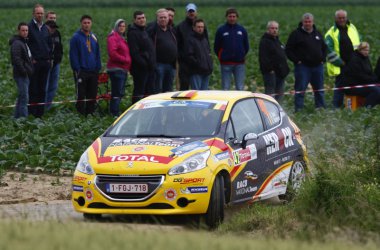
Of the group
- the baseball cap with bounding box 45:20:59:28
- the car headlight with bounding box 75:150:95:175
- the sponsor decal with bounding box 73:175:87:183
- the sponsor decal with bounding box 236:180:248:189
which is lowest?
the sponsor decal with bounding box 236:180:248:189

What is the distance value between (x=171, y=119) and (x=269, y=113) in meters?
1.73

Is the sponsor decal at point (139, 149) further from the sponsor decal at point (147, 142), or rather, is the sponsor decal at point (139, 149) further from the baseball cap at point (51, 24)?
the baseball cap at point (51, 24)

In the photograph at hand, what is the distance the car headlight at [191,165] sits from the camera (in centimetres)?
1324

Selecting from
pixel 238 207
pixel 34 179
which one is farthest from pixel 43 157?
pixel 238 207

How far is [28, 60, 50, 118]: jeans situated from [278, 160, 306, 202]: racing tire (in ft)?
26.7

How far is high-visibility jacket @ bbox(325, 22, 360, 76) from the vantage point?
25641mm

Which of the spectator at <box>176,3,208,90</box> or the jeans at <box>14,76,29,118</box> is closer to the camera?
the jeans at <box>14,76,29,118</box>

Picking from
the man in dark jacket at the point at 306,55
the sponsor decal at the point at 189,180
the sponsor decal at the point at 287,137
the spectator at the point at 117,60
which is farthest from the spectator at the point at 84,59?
the sponsor decal at the point at 189,180

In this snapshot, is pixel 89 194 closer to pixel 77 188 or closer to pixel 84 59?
pixel 77 188

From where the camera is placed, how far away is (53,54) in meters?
23.5

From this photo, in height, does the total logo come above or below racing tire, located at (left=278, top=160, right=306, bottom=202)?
above

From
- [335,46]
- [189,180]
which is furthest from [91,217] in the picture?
[335,46]

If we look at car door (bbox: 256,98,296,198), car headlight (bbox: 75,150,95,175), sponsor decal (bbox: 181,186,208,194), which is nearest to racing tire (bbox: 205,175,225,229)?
sponsor decal (bbox: 181,186,208,194)

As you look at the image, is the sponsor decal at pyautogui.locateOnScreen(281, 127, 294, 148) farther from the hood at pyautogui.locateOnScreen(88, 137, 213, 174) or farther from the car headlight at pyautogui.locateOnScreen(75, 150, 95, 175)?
the car headlight at pyautogui.locateOnScreen(75, 150, 95, 175)
